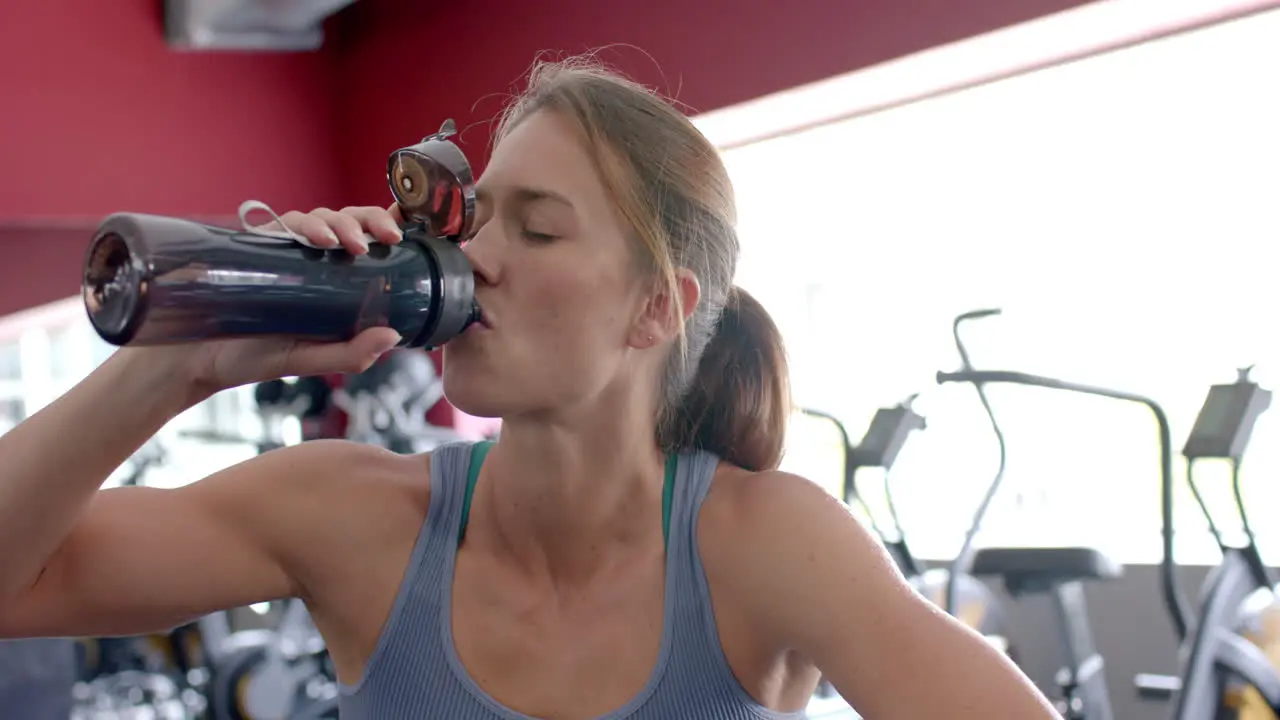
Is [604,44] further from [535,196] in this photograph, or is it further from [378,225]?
[378,225]

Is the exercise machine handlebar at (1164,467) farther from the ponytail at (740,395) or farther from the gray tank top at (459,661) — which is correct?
the gray tank top at (459,661)

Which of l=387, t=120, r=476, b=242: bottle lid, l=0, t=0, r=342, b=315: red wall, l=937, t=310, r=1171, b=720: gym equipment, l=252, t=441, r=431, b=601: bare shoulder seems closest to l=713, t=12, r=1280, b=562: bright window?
l=937, t=310, r=1171, b=720: gym equipment

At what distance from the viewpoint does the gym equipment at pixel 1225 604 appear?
7.49 ft

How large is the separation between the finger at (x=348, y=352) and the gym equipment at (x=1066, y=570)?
1.83m

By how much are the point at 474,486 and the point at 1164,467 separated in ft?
5.58

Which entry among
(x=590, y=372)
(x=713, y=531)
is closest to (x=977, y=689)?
(x=713, y=531)

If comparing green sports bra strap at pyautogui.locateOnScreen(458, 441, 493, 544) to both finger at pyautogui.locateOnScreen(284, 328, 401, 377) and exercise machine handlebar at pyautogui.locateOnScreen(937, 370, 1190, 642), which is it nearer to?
finger at pyautogui.locateOnScreen(284, 328, 401, 377)

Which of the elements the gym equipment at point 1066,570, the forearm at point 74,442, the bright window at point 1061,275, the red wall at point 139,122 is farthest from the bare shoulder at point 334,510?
the red wall at point 139,122

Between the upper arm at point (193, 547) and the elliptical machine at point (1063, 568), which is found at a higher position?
the upper arm at point (193, 547)

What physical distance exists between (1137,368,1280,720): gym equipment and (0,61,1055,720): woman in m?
1.49

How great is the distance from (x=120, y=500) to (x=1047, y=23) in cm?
186

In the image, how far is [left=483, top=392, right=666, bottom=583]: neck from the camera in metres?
1.09

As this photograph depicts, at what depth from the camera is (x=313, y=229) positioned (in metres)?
0.77

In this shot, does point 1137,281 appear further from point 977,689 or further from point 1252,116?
point 977,689
